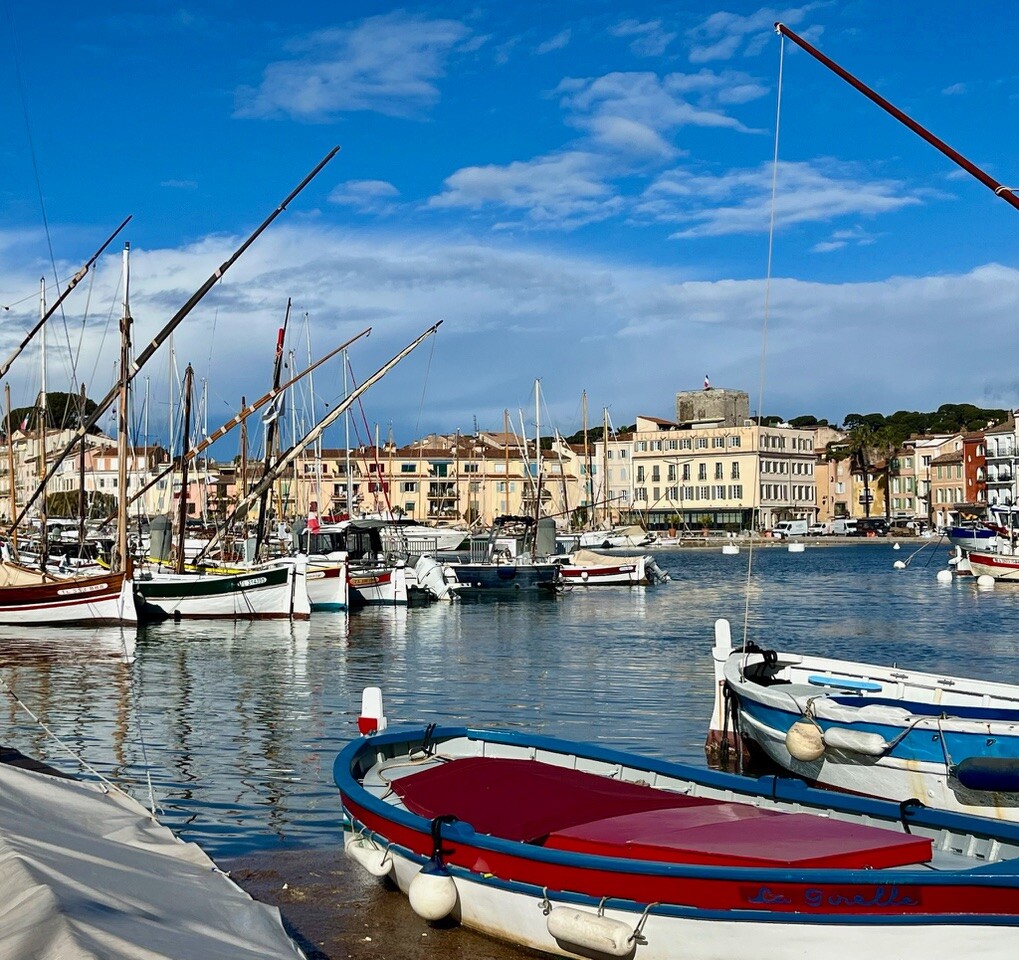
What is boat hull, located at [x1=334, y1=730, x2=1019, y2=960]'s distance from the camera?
905 centimetres

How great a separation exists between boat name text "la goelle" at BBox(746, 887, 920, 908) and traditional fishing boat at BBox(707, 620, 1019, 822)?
551cm

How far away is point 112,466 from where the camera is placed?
589 feet

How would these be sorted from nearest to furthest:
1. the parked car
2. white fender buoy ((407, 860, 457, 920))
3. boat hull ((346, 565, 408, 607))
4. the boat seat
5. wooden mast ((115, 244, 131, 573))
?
white fender buoy ((407, 860, 457, 920)) → the boat seat → wooden mast ((115, 244, 131, 573)) → boat hull ((346, 565, 408, 607)) → the parked car

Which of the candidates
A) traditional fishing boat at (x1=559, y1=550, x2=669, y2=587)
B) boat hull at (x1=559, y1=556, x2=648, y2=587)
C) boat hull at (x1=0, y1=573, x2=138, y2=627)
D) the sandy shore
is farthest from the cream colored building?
the sandy shore

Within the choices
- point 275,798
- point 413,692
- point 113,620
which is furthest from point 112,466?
point 275,798

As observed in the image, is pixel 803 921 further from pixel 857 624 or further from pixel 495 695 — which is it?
pixel 857 624

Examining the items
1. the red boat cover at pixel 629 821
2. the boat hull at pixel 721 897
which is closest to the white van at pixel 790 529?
the red boat cover at pixel 629 821

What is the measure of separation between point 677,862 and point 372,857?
3711 mm

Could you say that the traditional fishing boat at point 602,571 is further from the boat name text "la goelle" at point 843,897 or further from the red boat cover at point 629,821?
the boat name text "la goelle" at point 843,897

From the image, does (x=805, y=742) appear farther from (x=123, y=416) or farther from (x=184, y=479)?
(x=184, y=479)

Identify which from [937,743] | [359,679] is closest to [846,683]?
[937,743]

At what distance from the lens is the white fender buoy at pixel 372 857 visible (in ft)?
41.2

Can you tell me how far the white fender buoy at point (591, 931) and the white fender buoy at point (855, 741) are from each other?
6.72 m

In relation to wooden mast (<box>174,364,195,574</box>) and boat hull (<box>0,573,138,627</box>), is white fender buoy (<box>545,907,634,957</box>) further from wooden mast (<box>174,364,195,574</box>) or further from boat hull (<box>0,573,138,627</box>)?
wooden mast (<box>174,364,195,574</box>)
